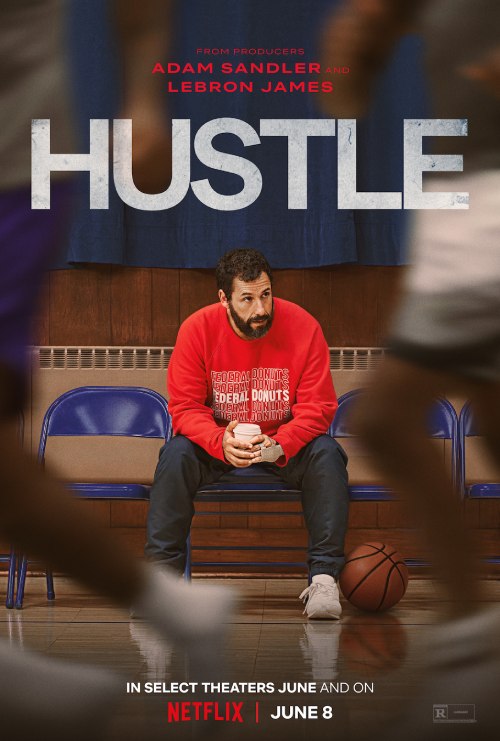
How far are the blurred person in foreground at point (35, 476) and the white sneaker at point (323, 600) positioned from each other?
1166 mm

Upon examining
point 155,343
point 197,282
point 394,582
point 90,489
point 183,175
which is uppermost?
point 183,175

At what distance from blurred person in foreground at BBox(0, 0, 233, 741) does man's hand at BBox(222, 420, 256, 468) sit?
1.30m

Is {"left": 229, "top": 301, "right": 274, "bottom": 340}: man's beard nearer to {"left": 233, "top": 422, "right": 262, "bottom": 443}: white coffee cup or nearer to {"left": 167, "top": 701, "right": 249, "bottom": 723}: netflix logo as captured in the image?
{"left": 233, "top": 422, "right": 262, "bottom": 443}: white coffee cup

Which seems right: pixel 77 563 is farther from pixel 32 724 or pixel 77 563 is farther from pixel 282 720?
pixel 282 720

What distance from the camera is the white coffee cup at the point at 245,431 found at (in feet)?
8.71

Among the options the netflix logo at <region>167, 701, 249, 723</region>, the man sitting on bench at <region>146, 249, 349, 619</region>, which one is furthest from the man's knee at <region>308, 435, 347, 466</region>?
the netflix logo at <region>167, 701, 249, 723</region>

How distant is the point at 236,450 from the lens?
265 centimetres

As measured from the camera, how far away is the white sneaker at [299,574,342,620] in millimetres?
2447

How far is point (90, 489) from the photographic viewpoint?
2.69 meters

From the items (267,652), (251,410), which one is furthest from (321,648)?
(251,410)

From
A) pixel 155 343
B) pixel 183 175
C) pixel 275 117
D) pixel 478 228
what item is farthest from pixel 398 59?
pixel 478 228

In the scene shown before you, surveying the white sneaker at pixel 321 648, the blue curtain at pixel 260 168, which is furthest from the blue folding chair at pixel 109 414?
the white sneaker at pixel 321 648

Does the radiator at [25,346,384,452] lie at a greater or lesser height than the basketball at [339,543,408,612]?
greater

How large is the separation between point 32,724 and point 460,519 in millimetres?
769
